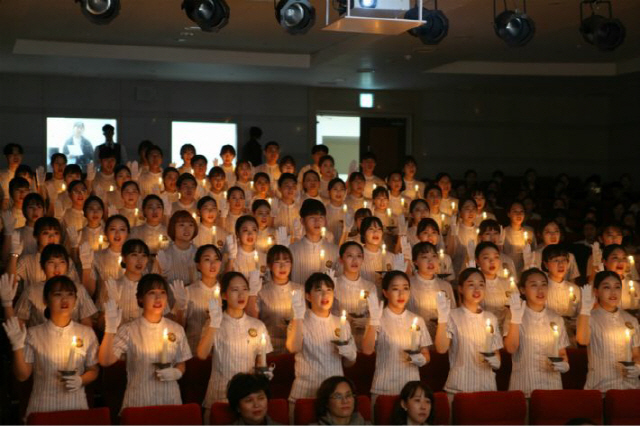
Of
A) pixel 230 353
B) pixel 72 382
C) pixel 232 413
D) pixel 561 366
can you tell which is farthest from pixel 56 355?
pixel 561 366

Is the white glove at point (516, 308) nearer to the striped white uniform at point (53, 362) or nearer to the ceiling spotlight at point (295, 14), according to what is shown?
the striped white uniform at point (53, 362)

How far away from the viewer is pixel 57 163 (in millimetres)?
10711

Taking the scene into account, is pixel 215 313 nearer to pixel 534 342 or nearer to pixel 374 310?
pixel 374 310

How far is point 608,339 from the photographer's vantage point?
247 inches

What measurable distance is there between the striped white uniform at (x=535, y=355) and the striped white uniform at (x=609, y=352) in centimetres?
23

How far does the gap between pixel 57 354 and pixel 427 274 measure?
2.85 metres

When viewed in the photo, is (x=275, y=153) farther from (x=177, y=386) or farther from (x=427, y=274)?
(x=177, y=386)

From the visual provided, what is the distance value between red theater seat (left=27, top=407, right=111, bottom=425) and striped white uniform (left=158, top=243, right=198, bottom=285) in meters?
2.58

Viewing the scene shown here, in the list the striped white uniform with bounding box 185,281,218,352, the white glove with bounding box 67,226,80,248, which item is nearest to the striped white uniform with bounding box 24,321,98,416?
the striped white uniform with bounding box 185,281,218,352

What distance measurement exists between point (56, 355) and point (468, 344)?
2506mm

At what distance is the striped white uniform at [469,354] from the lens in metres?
6.00

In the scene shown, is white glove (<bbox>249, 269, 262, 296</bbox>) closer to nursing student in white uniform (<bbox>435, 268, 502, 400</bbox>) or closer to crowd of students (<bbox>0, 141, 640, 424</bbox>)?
crowd of students (<bbox>0, 141, 640, 424</bbox>)

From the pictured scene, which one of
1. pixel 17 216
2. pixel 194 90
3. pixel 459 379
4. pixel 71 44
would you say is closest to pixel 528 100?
pixel 194 90

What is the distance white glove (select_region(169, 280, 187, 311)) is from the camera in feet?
20.7
